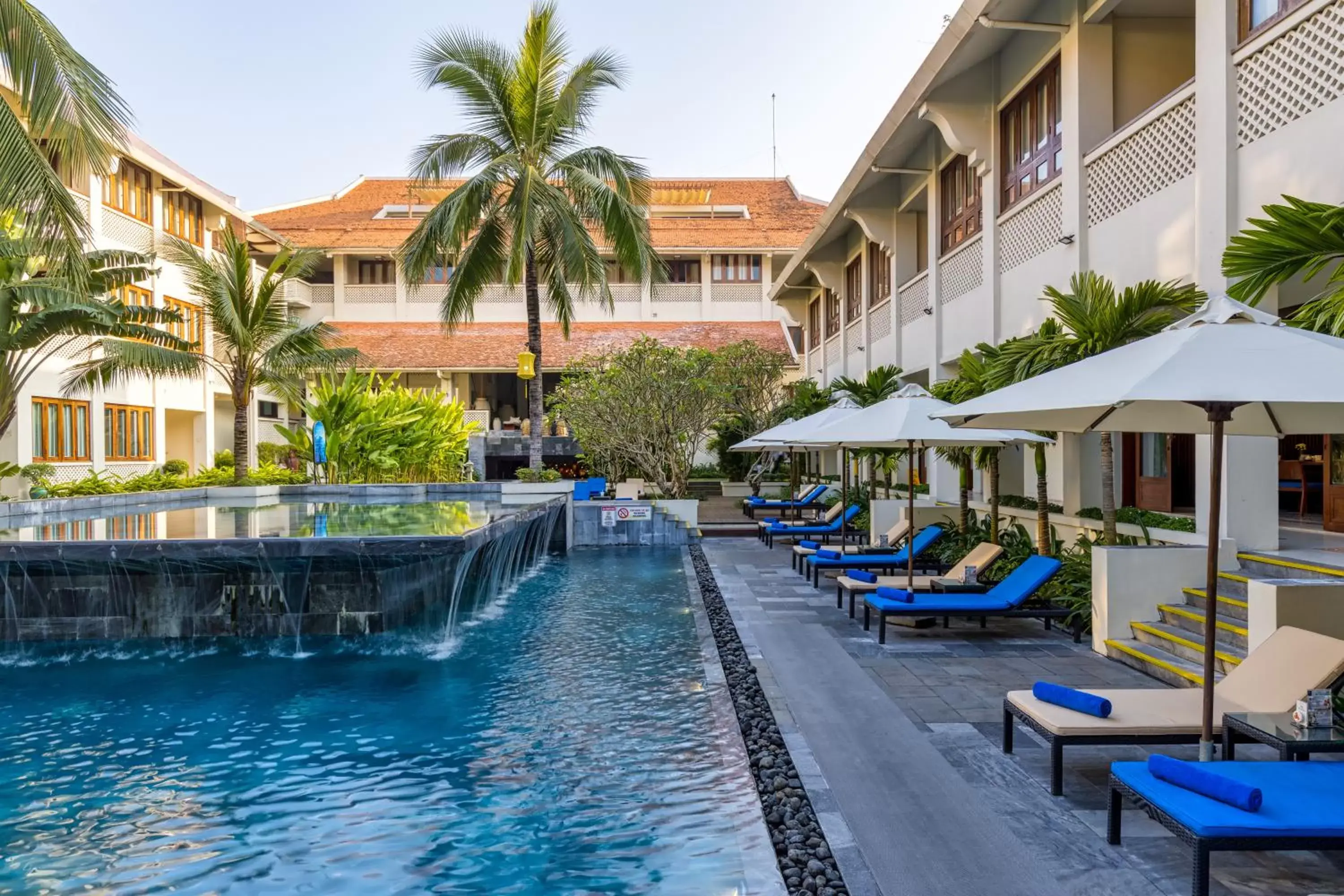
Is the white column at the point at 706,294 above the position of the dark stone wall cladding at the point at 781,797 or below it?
above

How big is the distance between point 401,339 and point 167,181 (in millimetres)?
10099

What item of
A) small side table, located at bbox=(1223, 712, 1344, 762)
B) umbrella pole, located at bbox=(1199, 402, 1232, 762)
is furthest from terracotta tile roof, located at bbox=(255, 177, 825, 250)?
small side table, located at bbox=(1223, 712, 1344, 762)

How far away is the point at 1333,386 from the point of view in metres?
3.91

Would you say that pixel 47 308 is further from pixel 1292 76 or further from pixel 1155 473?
pixel 1155 473

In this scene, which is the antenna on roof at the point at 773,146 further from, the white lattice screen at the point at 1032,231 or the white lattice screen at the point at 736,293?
the white lattice screen at the point at 1032,231

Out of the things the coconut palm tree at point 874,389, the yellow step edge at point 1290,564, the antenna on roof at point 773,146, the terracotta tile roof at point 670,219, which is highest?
the antenna on roof at point 773,146

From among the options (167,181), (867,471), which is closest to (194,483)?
(167,181)

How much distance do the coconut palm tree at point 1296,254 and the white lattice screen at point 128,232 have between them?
2542cm

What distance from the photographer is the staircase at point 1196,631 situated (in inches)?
274

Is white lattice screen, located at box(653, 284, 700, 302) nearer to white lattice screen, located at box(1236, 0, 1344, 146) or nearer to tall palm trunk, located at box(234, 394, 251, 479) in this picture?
tall palm trunk, located at box(234, 394, 251, 479)

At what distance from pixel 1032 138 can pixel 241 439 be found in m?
17.1

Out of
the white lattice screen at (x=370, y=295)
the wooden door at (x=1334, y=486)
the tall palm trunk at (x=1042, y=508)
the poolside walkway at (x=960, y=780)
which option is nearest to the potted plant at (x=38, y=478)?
the poolside walkway at (x=960, y=780)

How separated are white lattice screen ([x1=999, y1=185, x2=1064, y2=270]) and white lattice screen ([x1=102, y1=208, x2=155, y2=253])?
21682mm

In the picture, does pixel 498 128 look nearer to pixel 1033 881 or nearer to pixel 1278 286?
pixel 1278 286
